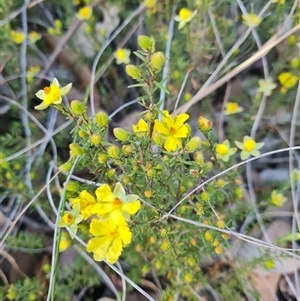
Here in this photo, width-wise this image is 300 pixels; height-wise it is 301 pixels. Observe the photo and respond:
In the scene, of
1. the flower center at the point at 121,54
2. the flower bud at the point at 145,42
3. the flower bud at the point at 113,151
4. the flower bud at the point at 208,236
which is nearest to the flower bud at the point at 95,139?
the flower bud at the point at 113,151

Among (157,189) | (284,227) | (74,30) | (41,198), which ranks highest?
(74,30)

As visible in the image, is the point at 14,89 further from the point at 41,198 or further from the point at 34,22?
the point at 41,198

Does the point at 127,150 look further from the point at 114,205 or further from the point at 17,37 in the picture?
the point at 17,37

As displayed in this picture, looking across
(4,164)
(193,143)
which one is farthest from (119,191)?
(4,164)

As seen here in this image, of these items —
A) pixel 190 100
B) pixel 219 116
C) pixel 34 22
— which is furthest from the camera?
pixel 34 22

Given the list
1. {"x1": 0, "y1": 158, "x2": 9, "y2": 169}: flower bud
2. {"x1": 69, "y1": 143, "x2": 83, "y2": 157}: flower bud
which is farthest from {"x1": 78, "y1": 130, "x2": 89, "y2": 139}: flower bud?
{"x1": 0, "y1": 158, "x2": 9, "y2": 169}: flower bud

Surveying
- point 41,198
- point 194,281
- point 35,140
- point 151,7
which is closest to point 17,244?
point 41,198

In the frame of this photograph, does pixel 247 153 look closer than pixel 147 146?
No

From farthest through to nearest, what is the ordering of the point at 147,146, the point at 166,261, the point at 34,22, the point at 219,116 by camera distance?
1. the point at 34,22
2. the point at 219,116
3. the point at 166,261
4. the point at 147,146
